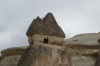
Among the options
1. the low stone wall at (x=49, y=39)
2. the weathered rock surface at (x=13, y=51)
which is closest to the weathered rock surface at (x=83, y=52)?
the weathered rock surface at (x=13, y=51)

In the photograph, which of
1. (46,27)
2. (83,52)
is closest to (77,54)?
(83,52)

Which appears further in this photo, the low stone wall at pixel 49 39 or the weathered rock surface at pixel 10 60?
the weathered rock surface at pixel 10 60

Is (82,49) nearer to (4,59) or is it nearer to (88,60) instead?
(88,60)

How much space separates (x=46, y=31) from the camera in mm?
7047

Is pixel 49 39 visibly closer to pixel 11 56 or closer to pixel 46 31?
pixel 46 31

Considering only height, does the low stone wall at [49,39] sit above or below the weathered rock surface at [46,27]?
below

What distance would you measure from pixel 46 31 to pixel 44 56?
0.81m

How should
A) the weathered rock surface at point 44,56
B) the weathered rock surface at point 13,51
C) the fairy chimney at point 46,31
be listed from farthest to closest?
the weathered rock surface at point 13,51 < the fairy chimney at point 46,31 < the weathered rock surface at point 44,56

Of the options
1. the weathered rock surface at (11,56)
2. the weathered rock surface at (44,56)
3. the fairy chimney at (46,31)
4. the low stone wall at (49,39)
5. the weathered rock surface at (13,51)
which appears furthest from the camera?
the weathered rock surface at (13,51)

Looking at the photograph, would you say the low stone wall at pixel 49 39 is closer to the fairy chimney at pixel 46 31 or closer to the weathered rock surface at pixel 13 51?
the fairy chimney at pixel 46 31

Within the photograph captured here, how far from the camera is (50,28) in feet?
23.7

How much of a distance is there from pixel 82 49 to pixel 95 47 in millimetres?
540

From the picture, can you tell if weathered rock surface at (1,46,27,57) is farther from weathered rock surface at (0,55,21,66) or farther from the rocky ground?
weathered rock surface at (0,55,21,66)

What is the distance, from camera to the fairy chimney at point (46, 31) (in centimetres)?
690
